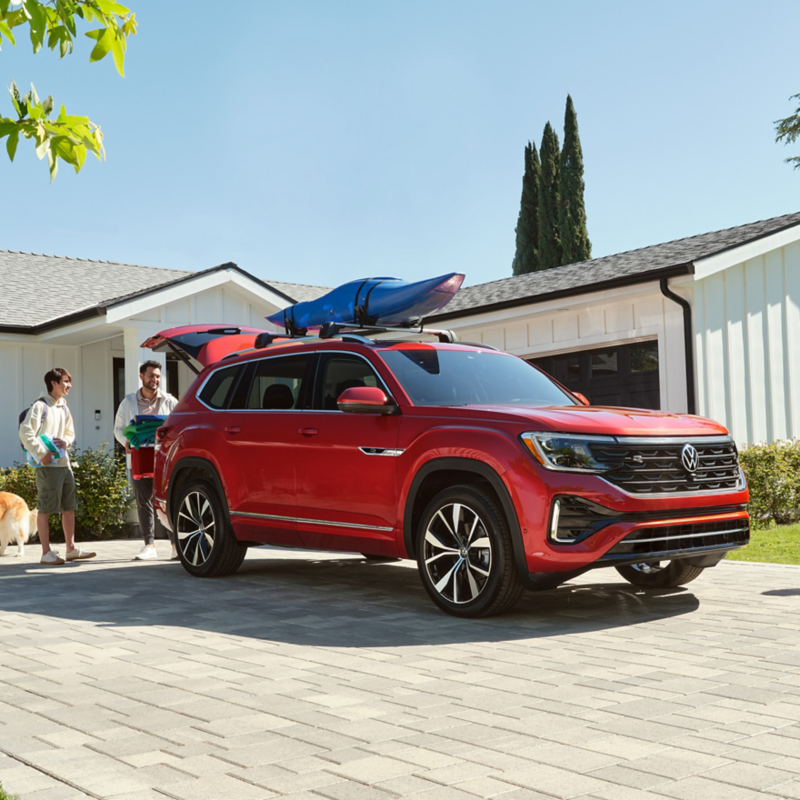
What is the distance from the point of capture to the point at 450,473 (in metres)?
6.83

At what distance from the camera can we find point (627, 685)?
479cm

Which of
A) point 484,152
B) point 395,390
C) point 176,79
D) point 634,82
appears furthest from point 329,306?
point 484,152

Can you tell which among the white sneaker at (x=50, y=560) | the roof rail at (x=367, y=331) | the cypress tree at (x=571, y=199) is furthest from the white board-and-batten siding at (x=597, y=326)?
the cypress tree at (x=571, y=199)

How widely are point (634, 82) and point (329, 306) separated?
30.2 ft

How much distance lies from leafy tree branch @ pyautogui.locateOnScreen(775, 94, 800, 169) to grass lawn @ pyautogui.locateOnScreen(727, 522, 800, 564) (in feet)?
83.1

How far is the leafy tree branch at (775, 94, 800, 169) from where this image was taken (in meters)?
33.8

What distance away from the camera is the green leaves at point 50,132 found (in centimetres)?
331

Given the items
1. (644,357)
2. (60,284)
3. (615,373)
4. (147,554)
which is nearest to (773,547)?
(644,357)

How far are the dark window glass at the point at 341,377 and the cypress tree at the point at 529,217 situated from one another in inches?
1598

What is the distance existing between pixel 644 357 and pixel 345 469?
8.13 m

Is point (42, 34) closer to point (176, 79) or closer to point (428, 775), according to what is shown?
point (428, 775)

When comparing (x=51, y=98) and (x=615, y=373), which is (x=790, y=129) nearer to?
(x=615, y=373)

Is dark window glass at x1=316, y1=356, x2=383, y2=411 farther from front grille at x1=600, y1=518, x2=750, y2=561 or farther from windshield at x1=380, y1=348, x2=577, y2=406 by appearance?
front grille at x1=600, y1=518, x2=750, y2=561

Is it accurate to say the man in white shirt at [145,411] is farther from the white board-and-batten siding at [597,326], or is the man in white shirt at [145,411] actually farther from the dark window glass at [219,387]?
the white board-and-batten siding at [597,326]
